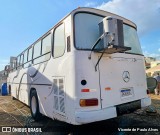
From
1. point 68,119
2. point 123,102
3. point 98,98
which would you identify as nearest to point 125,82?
point 123,102

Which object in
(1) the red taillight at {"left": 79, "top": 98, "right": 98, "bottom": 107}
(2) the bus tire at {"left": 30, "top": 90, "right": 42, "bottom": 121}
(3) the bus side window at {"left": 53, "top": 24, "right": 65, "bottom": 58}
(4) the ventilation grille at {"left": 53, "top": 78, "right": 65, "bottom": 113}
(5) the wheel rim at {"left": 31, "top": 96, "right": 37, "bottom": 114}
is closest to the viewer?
(1) the red taillight at {"left": 79, "top": 98, "right": 98, "bottom": 107}

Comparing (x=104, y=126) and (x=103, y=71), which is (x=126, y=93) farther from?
(x=104, y=126)

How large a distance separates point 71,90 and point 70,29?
1.47 meters

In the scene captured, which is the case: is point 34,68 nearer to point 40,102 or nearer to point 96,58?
point 40,102

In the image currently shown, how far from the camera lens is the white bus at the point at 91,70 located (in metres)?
4.25

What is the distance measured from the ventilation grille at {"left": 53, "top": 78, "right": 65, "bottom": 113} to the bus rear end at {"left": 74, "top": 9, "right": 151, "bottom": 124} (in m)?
0.63

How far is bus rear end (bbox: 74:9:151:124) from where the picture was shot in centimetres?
422

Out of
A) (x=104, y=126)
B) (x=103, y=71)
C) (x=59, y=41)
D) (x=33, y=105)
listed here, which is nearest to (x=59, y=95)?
(x=103, y=71)

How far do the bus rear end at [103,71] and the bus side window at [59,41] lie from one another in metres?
0.59

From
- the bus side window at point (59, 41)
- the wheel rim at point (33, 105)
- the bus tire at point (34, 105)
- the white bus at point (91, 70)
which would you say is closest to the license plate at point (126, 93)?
the white bus at point (91, 70)

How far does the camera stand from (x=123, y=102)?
495cm

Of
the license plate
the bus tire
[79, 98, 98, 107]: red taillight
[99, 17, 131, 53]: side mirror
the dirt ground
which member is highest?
[99, 17, 131, 53]: side mirror

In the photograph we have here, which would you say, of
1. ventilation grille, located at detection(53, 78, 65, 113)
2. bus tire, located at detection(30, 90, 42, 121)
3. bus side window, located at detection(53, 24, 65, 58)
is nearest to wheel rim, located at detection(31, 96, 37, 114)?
bus tire, located at detection(30, 90, 42, 121)

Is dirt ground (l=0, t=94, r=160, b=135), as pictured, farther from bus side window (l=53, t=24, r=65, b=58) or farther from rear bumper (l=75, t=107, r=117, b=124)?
bus side window (l=53, t=24, r=65, b=58)
